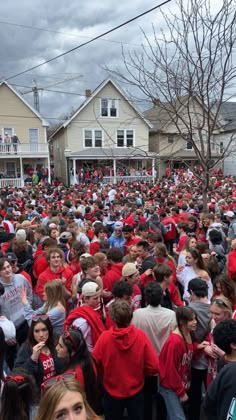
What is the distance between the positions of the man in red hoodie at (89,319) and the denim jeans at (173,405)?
84cm

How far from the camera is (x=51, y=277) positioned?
525cm

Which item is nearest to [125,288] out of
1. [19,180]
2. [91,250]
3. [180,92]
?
[91,250]

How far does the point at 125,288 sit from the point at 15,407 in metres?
1.86

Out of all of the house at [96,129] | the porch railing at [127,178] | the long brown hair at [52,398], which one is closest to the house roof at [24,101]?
the house at [96,129]

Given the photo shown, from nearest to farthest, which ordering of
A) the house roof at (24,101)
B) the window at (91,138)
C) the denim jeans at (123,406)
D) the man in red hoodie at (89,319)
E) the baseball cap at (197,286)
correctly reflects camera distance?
Answer: the denim jeans at (123,406) → the man in red hoodie at (89,319) → the baseball cap at (197,286) → the house roof at (24,101) → the window at (91,138)

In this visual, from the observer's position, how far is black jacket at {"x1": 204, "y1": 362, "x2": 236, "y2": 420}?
2.51 m

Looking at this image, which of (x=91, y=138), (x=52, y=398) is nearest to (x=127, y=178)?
(x=91, y=138)

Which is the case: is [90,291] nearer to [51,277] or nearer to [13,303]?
[13,303]

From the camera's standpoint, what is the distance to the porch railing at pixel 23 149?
3092cm

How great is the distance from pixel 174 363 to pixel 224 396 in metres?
0.78

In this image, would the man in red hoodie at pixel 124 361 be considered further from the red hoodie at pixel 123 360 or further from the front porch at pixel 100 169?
the front porch at pixel 100 169

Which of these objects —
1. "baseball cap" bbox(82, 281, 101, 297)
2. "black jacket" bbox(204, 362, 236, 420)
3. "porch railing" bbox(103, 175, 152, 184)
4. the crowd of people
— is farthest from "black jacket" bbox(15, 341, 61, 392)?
"porch railing" bbox(103, 175, 152, 184)

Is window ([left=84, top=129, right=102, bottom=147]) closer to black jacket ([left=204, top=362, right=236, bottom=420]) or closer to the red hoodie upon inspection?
the red hoodie

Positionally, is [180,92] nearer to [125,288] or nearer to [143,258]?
[143,258]
